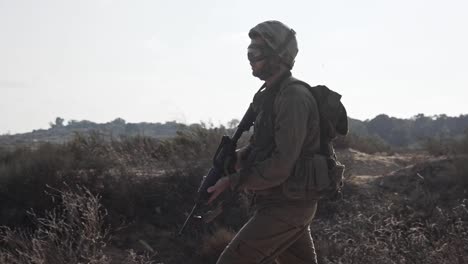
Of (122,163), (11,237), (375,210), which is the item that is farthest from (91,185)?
(375,210)

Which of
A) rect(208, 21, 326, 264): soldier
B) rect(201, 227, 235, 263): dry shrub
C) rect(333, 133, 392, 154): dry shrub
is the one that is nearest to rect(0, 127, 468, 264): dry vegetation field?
rect(201, 227, 235, 263): dry shrub

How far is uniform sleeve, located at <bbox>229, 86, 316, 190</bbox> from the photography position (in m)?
3.39

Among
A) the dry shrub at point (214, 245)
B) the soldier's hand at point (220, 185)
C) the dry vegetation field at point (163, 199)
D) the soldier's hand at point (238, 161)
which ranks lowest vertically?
the dry shrub at point (214, 245)

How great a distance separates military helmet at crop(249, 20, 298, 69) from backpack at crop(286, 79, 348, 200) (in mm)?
185

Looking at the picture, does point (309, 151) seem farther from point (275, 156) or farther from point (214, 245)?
point (214, 245)

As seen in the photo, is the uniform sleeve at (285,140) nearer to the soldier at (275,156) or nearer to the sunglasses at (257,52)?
the soldier at (275,156)

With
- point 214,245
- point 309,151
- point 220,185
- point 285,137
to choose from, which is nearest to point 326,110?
point 309,151

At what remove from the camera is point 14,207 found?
29.2 ft

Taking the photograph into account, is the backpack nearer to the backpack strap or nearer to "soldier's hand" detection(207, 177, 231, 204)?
the backpack strap

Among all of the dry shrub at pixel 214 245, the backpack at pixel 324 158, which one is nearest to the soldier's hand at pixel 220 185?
the backpack at pixel 324 158

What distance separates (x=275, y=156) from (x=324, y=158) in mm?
362

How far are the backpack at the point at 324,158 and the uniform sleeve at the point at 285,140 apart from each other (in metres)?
0.11

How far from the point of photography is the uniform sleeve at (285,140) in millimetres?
3393

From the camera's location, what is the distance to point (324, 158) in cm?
363
